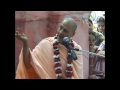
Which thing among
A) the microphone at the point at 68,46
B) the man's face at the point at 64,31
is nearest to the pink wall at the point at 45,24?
the man's face at the point at 64,31

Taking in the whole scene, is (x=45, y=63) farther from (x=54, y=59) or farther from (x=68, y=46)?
(x=68, y=46)

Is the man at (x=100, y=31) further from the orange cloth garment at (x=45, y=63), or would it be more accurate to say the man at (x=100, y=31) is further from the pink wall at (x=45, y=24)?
the orange cloth garment at (x=45, y=63)

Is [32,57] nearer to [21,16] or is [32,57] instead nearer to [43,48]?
[43,48]

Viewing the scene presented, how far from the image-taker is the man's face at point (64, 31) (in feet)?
12.6

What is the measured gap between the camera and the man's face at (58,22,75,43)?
3.84 metres

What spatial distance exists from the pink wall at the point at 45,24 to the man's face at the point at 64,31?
0.77 feet

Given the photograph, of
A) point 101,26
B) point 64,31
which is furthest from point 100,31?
point 64,31

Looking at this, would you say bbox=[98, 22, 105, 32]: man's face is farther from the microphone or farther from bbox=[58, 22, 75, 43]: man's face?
the microphone

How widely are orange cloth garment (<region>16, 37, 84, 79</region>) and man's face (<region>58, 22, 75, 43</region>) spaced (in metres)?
0.10

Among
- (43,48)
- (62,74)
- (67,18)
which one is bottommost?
(62,74)

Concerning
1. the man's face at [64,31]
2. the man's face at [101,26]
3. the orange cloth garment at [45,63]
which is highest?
the man's face at [101,26]

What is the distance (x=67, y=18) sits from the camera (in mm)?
4055
